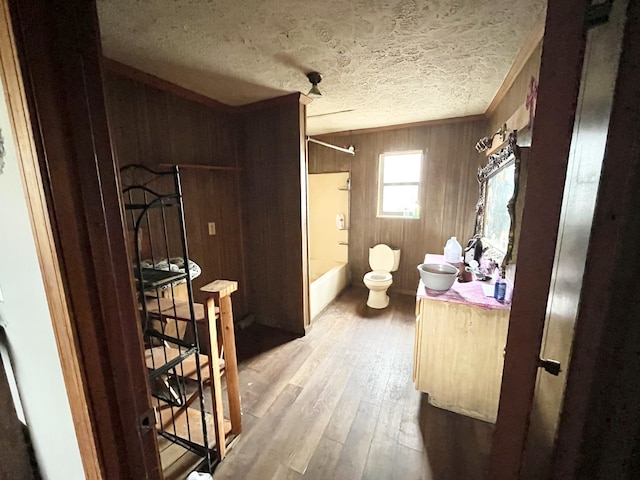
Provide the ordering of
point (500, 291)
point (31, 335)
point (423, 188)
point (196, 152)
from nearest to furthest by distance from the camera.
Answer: point (31, 335)
point (500, 291)
point (196, 152)
point (423, 188)

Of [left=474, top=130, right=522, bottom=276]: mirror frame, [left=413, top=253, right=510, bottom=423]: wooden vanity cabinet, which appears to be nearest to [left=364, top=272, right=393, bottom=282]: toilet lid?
[left=474, top=130, right=522, bottom=276]: mirror frame

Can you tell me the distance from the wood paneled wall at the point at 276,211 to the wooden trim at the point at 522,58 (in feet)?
5.59

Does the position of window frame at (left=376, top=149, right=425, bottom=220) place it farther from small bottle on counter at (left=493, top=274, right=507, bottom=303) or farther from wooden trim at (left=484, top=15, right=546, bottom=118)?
small bottle on counter at (left=493, top=274, right=507, bottom=303)

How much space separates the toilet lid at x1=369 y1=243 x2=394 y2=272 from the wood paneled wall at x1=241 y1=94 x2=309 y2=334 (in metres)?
1.43

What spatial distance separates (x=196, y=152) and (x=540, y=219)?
2603 millimetres

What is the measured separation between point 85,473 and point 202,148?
2.39 metres

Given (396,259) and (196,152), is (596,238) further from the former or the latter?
(396,259)

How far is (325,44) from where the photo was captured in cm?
155

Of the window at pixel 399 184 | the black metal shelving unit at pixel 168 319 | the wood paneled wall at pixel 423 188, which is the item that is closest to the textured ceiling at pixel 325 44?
the black metal shelving unit at pixel 168 319

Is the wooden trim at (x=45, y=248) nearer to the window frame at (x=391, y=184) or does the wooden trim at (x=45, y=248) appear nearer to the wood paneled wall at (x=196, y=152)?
the wood paneled wall at (x=196, y=152)

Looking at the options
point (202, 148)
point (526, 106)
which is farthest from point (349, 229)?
point (526, 106)

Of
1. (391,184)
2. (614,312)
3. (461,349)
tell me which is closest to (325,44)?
(614,312)

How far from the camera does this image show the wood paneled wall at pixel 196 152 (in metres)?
1.88

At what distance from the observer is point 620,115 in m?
0.36
